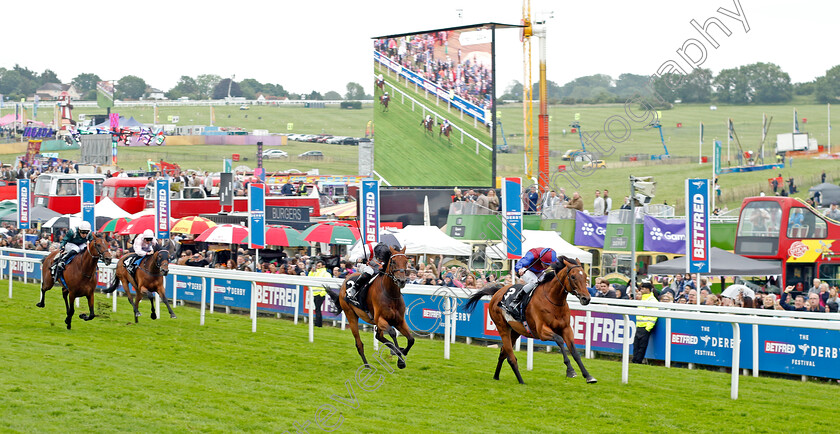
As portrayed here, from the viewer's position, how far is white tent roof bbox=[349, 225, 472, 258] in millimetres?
19719

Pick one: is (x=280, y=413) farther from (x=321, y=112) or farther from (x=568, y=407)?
(x=321, y=112)

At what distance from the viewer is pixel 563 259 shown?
31.7ft

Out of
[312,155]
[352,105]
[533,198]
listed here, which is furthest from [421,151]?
[352,105]

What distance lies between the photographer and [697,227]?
46.9ft

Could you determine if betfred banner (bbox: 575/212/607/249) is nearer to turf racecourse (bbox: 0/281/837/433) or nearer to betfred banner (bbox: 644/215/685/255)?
betfred banner (bbox: 644/215/685/255)

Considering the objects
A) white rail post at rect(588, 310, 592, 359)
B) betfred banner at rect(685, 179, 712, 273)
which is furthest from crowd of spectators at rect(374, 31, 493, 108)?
white rail post at rect(588, 310, 592, 359)

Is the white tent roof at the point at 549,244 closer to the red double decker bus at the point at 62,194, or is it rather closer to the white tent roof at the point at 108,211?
the white tent roof at the point at 108,211

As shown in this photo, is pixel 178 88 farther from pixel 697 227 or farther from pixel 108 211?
pixel 697 227

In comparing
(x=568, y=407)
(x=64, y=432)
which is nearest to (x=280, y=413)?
(x=64, y=432)

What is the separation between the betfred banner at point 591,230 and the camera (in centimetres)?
2123

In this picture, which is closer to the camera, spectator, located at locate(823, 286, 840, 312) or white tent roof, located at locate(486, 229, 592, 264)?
spectator, located at locate(823, 286, 840, 312)

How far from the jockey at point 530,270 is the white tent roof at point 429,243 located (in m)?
9.20

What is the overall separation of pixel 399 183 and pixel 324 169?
158ft

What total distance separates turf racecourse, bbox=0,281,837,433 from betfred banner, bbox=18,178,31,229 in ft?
54.6
